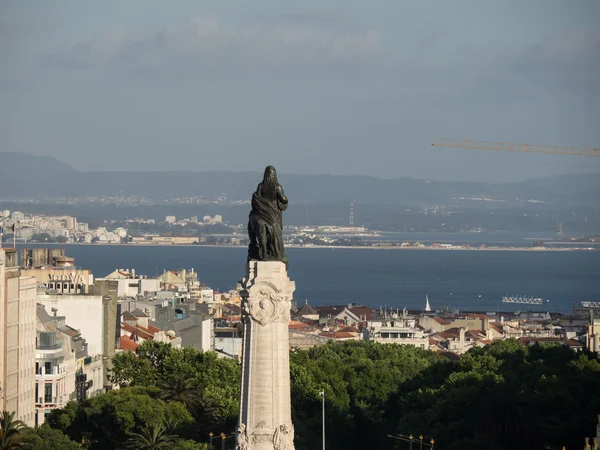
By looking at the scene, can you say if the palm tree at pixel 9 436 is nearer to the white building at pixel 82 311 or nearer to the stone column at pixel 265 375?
the stone column at pixel 265 375

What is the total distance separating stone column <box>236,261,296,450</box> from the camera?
146 ft

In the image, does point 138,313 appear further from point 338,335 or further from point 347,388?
point 347,388

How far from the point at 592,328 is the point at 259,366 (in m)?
101

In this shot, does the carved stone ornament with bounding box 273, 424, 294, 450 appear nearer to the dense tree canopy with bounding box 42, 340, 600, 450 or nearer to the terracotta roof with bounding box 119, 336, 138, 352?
the dense tree canopy with bounding box 42, 340, 600, 450

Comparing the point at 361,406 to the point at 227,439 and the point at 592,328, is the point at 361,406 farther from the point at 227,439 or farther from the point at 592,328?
the point at 592,328

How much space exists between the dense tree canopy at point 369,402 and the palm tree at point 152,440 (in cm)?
9

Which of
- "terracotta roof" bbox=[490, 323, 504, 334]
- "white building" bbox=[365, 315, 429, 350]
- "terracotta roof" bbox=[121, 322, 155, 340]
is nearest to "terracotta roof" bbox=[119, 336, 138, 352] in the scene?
"terracotta roof" bbox=[121, 322, 155, 340]

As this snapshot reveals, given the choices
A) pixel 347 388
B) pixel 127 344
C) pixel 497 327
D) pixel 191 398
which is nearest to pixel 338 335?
pixel 497 327

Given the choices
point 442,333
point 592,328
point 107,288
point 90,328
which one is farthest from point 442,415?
point 442,333

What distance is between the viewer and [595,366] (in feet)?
280

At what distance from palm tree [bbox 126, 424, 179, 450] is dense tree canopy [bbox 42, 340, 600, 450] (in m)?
0.09

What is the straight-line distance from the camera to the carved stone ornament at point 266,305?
44531 mm

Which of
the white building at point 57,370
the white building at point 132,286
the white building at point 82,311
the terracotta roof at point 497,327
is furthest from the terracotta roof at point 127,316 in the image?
the terracotta roof at point 497,327

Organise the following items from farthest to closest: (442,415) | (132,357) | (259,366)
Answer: (132,357)
(442,415)
(259,366)
